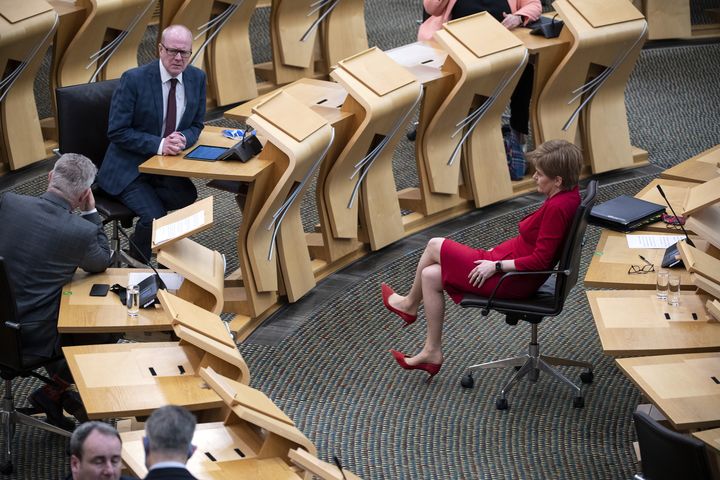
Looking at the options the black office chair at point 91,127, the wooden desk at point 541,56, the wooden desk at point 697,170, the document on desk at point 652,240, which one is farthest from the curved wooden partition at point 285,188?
the wooden desk at point 541,56

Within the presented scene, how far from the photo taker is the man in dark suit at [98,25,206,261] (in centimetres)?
595

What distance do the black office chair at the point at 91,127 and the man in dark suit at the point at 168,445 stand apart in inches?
109

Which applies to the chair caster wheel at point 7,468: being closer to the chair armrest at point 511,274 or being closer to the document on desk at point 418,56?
the chair armrest at point 511,274

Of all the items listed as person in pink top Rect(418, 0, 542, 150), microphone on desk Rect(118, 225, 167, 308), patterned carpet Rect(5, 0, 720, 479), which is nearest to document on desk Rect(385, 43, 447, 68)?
person in pink top Rect(418, 0, 542, 150)

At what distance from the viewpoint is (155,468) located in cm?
323

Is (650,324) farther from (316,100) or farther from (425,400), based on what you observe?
(316,100)

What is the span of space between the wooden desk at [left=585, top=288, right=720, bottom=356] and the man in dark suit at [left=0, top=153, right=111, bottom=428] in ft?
6.79

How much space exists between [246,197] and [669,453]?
9.39ft

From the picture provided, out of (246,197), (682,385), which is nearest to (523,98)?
(246,197)

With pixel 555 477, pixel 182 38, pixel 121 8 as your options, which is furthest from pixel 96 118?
pixel 555 477

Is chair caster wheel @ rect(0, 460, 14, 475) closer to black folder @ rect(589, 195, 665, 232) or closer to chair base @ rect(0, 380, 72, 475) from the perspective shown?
chair base @ rect(0, 380, 72, 475)

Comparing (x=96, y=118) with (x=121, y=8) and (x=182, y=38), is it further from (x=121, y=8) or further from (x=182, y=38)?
(x=121, y=8)

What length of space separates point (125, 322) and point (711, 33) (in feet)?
24.2

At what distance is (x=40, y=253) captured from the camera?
4699mm
